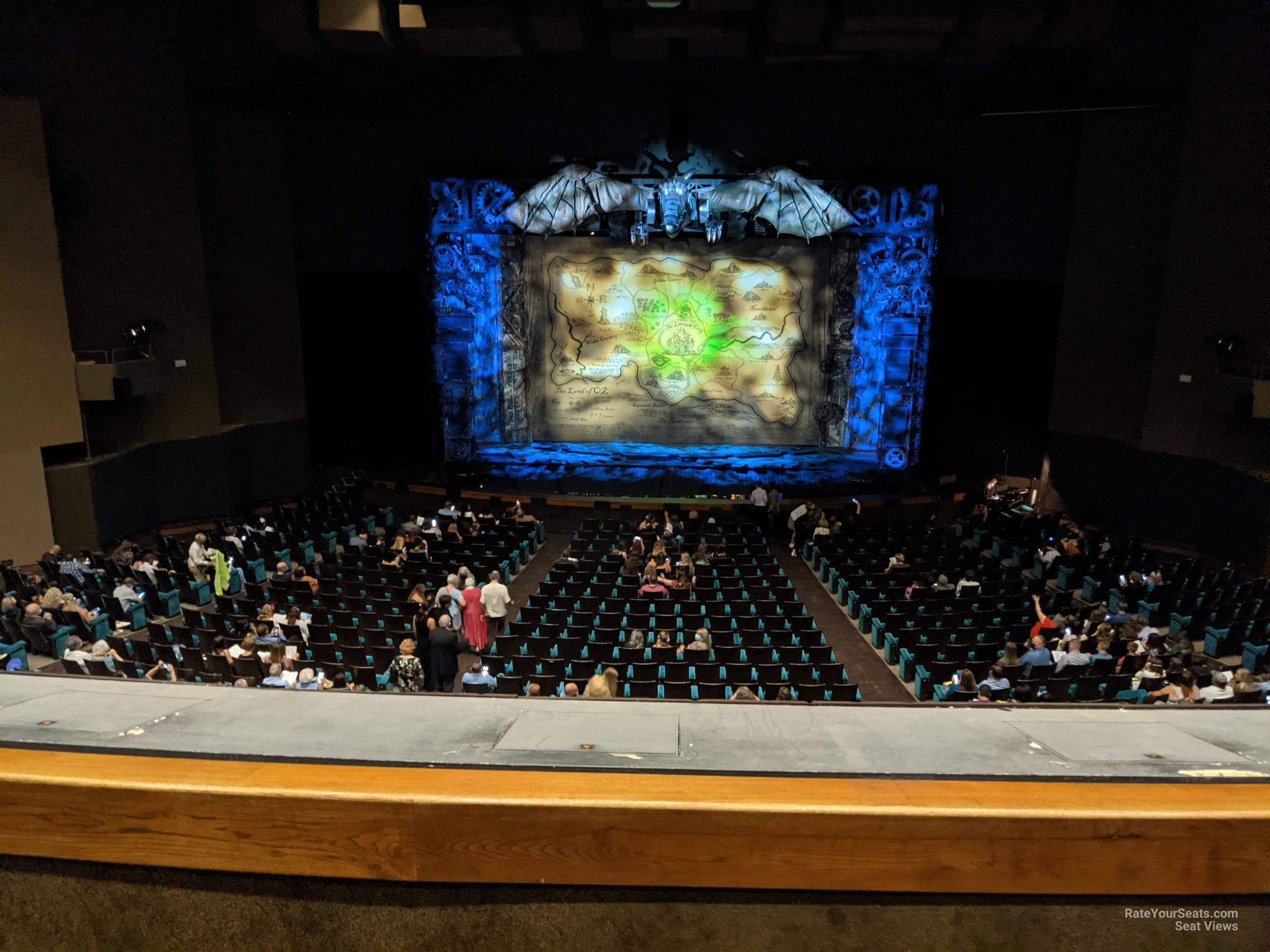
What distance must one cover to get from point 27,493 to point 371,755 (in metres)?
17.5

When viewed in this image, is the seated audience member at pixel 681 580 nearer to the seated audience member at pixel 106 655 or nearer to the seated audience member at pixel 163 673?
the seated audience member at pixel 163 673

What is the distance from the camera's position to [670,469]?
814 inches

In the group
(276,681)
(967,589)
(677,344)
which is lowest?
(967,589)

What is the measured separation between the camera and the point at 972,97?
63.9 ft

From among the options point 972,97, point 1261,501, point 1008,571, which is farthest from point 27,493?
point 1261,501

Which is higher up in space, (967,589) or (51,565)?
(51,565)

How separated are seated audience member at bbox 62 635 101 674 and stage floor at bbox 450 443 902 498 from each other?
34.2 ft

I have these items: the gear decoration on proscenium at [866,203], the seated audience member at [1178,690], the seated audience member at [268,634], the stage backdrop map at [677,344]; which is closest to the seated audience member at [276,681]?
the seated audience member at [268,634]

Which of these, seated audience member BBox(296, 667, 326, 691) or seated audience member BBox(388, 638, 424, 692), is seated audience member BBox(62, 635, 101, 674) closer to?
seated audience member BBox(296, 667, 326, 691)

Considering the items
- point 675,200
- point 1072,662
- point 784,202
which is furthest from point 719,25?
point 1072,662

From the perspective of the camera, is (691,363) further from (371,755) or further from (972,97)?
(371,755)

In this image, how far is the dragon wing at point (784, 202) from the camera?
63.6 ft

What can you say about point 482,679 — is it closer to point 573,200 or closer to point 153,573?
point 153,573

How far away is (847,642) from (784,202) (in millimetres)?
10855
